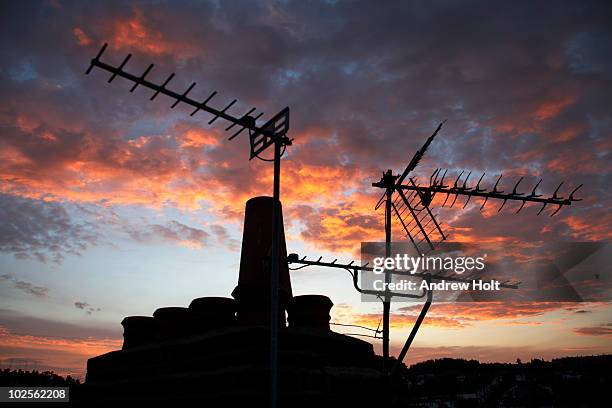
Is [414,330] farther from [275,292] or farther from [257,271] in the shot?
[257,271]

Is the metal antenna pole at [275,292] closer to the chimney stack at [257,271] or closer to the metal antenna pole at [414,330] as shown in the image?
the metal antenna pole at [414,330]

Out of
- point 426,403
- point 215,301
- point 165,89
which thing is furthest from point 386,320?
point 165,89

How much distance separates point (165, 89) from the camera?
14.6 meters

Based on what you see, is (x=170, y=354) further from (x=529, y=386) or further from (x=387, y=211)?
(x=529, y=386)

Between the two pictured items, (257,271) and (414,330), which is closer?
(414,330)

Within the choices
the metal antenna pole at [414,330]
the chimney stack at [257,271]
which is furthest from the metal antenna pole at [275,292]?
the chimney stack at [257,271]

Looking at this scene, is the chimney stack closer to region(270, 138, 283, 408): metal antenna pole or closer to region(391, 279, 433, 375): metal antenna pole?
region(391, 279, 433, 375): metal antenna pole

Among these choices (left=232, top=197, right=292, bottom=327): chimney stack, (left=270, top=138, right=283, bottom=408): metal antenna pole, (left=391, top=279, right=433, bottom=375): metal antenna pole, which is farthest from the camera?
(left=232, top=197, right=292, bottom=327): chimney stack

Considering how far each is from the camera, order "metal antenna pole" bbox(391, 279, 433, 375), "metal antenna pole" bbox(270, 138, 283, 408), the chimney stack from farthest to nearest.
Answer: the chimney stack → "metal antenna pole" bbox(391, 279, 433, 375) → "metal antenna pole" bbox(270, 138, 283, 408)

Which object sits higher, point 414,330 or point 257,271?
point 257,271

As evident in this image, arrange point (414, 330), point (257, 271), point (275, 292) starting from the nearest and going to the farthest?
point (275, 292)
point (414, 330)
point (257, 271)

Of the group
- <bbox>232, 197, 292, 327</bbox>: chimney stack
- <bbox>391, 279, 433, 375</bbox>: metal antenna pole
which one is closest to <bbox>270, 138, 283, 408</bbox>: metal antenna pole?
<bbox>391, 279, 433, 375</bbox>: metal antenna pole

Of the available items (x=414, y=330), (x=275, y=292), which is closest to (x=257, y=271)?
(x=414, y=330)

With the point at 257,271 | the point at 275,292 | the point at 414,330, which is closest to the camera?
the point at 275,292
